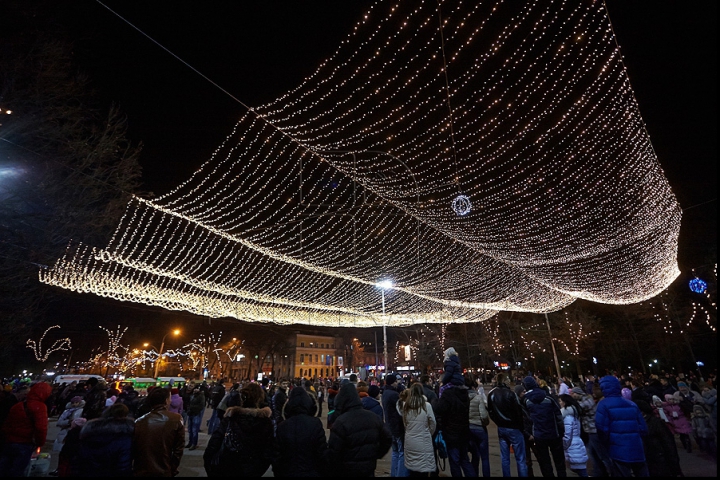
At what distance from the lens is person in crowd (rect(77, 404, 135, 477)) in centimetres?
302

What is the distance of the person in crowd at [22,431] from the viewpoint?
4.51 metres

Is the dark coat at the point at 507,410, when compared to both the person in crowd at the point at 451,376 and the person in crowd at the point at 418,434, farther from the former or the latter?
the person in crowd at the point at 418,434

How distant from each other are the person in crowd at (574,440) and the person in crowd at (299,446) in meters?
4.17

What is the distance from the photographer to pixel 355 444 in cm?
302

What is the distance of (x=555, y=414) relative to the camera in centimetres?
474

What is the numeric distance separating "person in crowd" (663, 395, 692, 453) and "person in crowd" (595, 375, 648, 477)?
16.9ft

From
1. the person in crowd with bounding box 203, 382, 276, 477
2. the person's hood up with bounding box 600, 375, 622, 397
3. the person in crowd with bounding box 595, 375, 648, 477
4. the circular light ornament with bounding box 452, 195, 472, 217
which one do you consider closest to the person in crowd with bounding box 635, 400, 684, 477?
the person in crowd with bounding box 595, 375, 648, 477

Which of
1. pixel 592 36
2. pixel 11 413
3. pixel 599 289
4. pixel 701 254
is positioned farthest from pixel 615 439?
pixel 701 254

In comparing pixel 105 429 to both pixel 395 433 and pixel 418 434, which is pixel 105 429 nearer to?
pixel 418 434

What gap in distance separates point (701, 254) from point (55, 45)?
29.3 m

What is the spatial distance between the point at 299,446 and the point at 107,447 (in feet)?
5.55

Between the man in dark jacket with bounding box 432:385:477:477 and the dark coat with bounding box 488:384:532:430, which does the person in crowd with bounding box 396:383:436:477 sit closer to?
the man in dark jacket with bounding box 432:385:477:477

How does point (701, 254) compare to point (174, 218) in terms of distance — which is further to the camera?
point (701, 254)

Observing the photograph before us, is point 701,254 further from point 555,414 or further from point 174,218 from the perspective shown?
point 174,218
